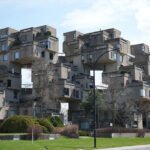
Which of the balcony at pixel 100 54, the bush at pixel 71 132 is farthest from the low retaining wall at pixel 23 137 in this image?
the balcony at pixel 100 54

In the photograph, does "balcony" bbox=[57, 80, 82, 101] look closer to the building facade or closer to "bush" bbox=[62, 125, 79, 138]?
the building facade

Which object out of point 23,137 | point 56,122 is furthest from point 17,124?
point 56,122

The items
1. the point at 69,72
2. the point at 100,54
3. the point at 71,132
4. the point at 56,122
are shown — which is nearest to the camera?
the point at 71,132

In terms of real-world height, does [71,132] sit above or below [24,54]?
below

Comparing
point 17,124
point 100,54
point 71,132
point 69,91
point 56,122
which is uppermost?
point 100,54

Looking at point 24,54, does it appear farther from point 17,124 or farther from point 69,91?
point 17,124

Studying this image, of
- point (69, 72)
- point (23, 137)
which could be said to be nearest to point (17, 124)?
point (23, 137)

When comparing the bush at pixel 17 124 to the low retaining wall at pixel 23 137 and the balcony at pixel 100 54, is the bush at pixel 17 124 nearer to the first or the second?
the low retaining wall at pixel 23 137

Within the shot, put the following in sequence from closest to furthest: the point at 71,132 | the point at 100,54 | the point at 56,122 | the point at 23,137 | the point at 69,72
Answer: the point at 23,137 < the point at 71,132 < the point at 56,122 < the point at 69,72 < the point at 100,54

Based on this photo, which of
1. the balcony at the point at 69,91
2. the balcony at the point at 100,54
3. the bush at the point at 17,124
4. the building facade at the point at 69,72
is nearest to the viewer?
the bush at the point at 17,124

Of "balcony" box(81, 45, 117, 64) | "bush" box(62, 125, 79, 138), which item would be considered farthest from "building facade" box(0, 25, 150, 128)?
"bush" box(62, 125, 79, 138)

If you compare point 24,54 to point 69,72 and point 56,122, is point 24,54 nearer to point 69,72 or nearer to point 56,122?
point 69,72

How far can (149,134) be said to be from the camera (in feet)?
171

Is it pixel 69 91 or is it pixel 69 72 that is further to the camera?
pixel 69 72
